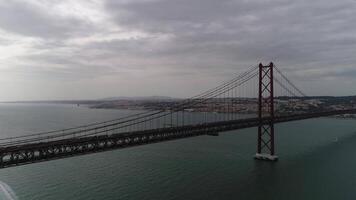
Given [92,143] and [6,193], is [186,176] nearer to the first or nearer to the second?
[92,143]

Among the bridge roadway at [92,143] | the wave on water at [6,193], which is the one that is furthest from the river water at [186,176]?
the bridge roadway at [92,143]

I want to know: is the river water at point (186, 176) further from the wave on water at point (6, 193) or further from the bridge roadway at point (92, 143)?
the bridge roadway at point (92, 143)

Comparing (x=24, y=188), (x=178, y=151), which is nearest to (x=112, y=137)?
(x=24, y=188)

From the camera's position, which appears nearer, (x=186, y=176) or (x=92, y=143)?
(x=92, y=143)

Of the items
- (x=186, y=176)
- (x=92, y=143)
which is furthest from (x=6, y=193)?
(x=186, y=176)

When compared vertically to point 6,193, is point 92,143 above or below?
above

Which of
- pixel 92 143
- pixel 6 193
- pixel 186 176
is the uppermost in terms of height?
pixel 92 143
